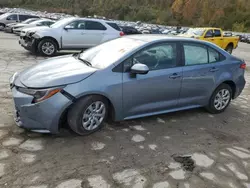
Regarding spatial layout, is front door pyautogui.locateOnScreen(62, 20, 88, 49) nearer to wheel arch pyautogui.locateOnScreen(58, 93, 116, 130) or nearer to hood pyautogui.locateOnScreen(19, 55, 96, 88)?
hood pyautogui.locateOnScreen(19, 55, 96, 88)

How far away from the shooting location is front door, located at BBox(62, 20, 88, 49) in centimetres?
1085

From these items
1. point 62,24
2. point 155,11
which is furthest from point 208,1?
point 62,24

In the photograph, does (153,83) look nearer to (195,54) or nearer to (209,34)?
(195,54)

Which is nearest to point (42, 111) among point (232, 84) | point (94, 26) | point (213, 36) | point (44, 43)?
point (232, 84)

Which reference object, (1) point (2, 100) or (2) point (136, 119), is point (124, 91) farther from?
(1) point (2, 100)

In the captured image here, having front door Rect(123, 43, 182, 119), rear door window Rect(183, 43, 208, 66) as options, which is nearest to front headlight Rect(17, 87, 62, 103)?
front door Rect(123, 43, 182, 119)

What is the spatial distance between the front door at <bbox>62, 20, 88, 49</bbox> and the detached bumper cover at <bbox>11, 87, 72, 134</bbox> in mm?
7485

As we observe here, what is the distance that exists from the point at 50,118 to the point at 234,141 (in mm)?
2824

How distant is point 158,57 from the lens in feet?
14.8

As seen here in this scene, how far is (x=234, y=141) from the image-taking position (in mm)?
4383

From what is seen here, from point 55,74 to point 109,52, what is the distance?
107cm

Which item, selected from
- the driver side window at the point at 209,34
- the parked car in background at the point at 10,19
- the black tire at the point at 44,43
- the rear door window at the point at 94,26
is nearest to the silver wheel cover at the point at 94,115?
the black tire at the point at 44,43

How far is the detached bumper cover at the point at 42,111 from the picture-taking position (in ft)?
11.9

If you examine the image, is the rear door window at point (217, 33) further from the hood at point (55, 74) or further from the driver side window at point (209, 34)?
the hood at point (55, 74)
